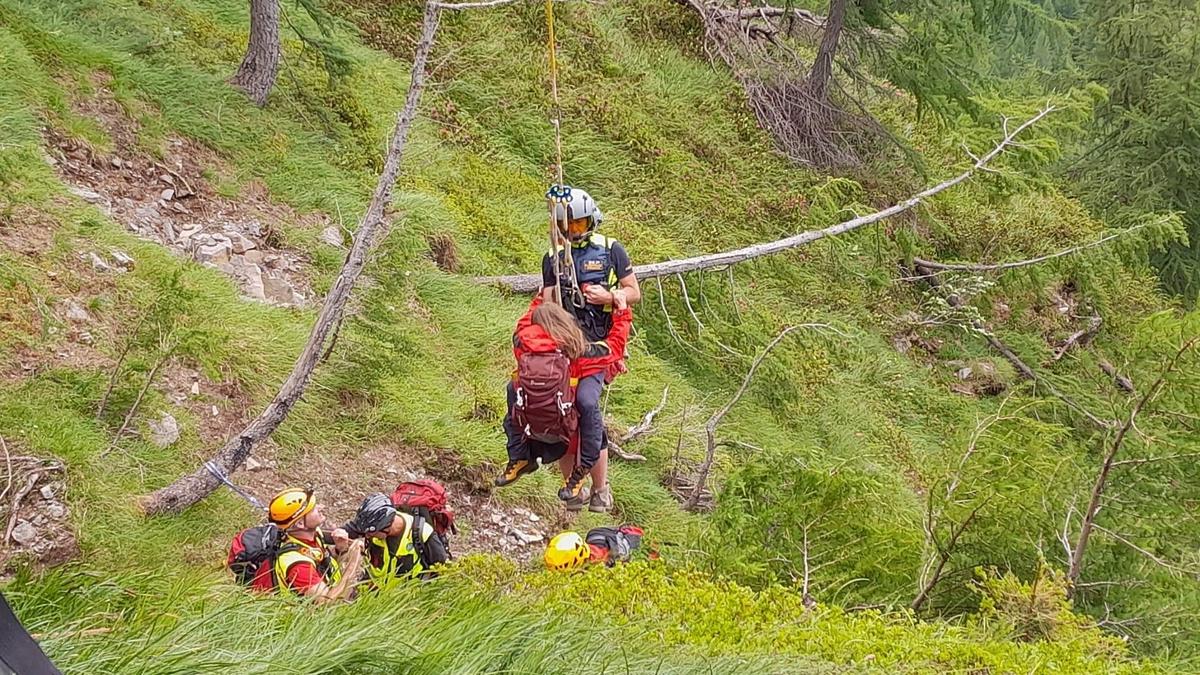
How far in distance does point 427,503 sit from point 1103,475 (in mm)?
4365

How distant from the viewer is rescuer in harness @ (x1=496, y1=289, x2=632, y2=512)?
6.05 metres

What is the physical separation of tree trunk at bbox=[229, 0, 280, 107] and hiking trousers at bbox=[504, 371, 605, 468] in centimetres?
602

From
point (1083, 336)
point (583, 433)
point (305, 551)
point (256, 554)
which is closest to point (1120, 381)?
point (1083, 336)

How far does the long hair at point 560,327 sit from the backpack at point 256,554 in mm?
1940

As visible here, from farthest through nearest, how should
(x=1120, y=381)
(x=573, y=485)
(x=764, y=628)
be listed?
1. (x=1120, y=381)
2. (x=573, y=485)
3. (x=764, y=628)

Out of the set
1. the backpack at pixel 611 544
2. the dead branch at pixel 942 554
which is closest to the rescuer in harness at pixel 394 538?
the backpack at pixel 611 544

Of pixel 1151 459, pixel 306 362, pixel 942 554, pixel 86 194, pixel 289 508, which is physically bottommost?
pixel 942 554

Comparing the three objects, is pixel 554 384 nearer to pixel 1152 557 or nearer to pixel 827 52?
pixel 1152 557

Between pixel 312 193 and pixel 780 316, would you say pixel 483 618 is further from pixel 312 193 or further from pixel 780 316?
pixel 780 316

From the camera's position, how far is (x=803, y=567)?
21.1 ft

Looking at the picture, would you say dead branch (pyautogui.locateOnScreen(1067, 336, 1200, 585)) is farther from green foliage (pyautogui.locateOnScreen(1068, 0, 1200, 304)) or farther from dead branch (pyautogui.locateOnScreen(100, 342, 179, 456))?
green foliage (pyautogui.locateOnScreen(1068, 0, 1200, 304))

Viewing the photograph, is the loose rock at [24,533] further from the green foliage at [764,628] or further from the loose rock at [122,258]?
the loose rock at [122,258]

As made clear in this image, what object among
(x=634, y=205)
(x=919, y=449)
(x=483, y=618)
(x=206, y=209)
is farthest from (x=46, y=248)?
(x=919, y=449)

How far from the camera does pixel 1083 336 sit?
51.0ft
